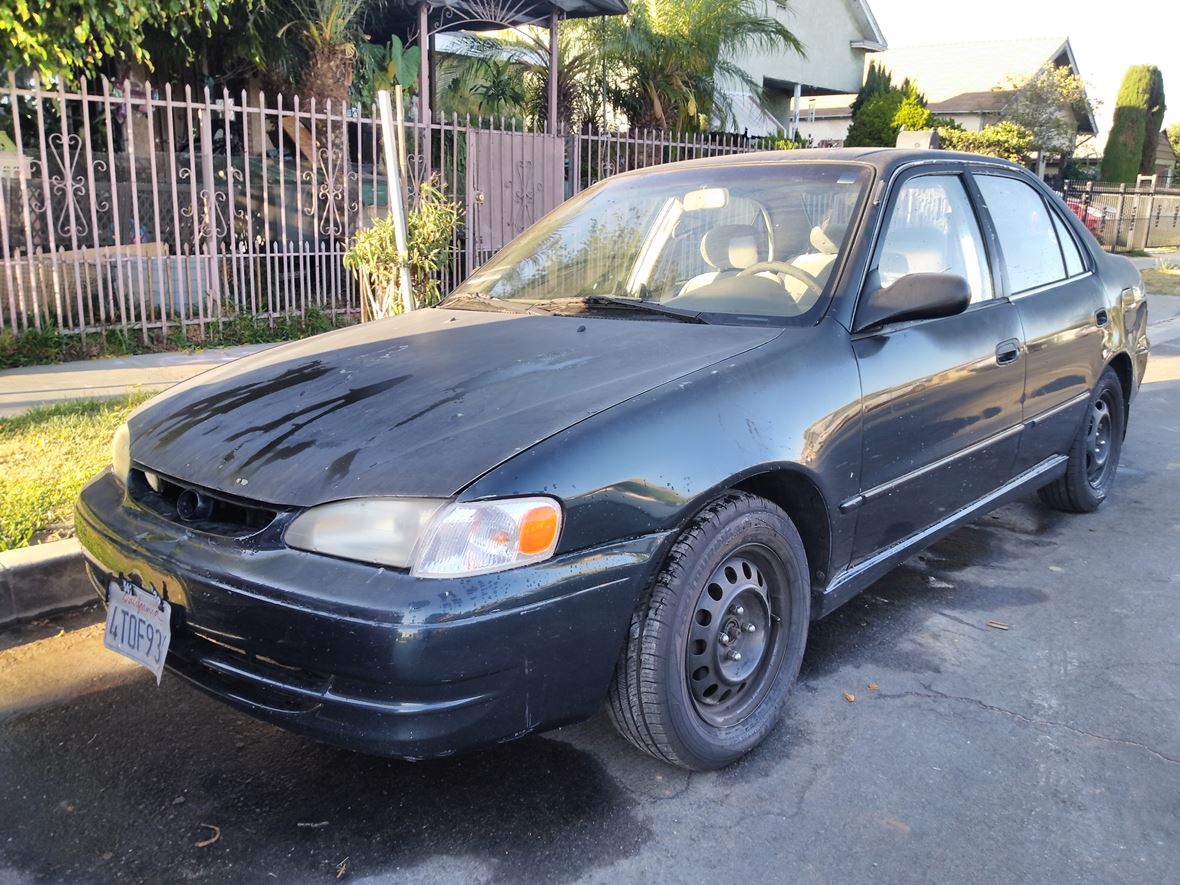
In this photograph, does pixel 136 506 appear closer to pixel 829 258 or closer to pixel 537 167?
pixel 829 258

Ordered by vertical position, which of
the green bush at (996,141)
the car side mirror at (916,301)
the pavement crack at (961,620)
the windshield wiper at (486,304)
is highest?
the green bush at (996,141)

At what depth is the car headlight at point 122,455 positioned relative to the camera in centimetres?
286

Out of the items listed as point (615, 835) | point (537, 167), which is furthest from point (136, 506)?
point (537, 167)

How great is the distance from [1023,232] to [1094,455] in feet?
4.59

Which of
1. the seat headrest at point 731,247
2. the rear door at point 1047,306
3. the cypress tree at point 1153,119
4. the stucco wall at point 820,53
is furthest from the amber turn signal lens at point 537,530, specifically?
the cypress tree at point 1153,119

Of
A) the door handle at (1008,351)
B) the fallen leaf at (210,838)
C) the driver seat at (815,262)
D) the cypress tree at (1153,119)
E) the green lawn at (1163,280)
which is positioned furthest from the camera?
the cypress tree at (1153,119)

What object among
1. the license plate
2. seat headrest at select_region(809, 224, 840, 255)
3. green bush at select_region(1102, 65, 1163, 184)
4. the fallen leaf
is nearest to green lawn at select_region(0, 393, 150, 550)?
the license plate

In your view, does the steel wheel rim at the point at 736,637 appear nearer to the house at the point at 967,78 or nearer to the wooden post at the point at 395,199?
the wooden post at the point at 395,199

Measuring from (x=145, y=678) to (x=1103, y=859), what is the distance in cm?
288

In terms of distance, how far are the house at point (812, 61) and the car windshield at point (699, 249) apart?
18330 mm

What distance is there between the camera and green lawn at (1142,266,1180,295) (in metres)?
15.5

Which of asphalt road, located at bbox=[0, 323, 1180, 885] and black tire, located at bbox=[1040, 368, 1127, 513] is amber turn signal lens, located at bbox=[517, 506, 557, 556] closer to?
asphalt road, located at bbox=[0, 323, 1180, 885]

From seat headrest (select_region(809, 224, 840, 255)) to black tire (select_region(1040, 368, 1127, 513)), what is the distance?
6.78 ft

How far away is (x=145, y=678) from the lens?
321cm
